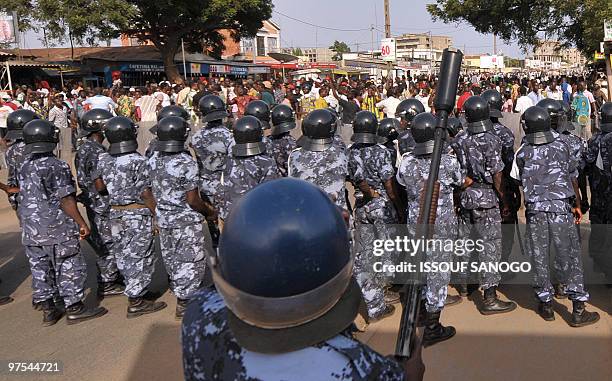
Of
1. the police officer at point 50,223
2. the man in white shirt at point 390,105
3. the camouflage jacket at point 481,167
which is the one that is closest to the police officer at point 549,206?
the camouflage jacket at point 481,167

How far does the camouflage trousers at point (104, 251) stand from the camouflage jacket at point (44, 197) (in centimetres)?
80

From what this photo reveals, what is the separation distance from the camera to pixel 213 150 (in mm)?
6125

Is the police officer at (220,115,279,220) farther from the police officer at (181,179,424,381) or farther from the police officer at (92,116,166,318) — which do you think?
the police officer at (181,179,424,381)

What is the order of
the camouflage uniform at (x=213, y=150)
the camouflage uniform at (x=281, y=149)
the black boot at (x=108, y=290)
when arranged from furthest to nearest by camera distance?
the camouflage uniform at (x=281, y=149) → the camouflage uniform at (x=213, y=150) → the black boot at (x=108, y=290)

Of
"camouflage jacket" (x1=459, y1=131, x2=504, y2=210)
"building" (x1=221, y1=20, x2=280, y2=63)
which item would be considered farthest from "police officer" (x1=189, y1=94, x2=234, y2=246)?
"building" (x1=221, y1=20, x2=280, y2=63)

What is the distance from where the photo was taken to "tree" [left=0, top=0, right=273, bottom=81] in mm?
25844

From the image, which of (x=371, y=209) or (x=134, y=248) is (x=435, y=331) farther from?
(x=134, y=248)

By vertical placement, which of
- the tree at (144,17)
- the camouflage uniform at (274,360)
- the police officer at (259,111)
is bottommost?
the camouflage uniform at (274,360)

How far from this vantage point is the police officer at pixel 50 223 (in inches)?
185

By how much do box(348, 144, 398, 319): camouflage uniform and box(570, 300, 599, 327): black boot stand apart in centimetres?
157

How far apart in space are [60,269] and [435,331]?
3.48 metres

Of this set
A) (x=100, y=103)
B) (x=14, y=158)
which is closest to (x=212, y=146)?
(x=14, y=158)

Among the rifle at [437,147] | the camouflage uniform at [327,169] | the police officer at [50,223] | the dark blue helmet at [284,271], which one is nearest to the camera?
the dark blue helmet at [284,271]

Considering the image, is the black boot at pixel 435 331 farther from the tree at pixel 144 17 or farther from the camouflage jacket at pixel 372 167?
the tree at pixel 144 17
